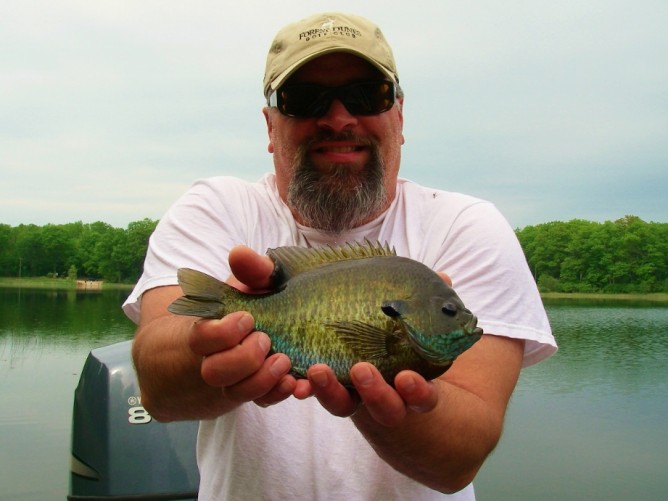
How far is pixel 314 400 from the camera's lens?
2.75 m

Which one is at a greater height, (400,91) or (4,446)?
(400,91)

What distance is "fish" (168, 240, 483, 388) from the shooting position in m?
2.07

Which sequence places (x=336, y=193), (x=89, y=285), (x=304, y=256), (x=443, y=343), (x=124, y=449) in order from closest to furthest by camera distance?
(x=443, y=343)
(x=304, y=256)
(x=336, y=193)
(x=124, y=449)
(x=89, y=285)

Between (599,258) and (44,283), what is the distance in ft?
218

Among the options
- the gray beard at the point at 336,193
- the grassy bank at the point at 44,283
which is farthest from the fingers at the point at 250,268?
the grassy bank at the point at 44,283

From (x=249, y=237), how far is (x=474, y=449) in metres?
1.38

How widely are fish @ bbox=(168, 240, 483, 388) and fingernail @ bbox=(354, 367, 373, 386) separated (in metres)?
0.13

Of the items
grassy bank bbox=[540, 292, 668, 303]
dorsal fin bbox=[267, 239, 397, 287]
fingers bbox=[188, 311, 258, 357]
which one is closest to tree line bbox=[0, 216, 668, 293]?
grassy bank bbox=[540, 292, 668, 303]

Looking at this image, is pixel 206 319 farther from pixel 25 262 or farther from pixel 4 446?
pixel 25 262

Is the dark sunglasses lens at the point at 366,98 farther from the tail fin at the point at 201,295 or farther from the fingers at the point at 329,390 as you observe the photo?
the fingers at the point at 329,390

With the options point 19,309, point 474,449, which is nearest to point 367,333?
point 474,449

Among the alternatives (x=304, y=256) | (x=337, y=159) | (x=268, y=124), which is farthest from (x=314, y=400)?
(x=268, y=124)

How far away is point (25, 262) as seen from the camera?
86.3 metres

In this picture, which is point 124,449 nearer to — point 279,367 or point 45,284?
point 279,367
